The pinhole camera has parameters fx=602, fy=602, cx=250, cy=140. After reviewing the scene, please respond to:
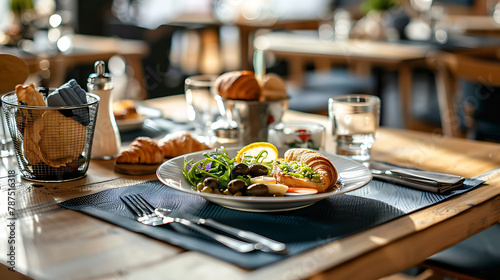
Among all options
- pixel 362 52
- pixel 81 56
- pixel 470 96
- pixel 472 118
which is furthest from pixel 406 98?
pixel 81 56

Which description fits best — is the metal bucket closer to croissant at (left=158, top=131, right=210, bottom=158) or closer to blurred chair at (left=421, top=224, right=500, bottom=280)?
croissant at (left=158, top=131, right=210, bottom=158)

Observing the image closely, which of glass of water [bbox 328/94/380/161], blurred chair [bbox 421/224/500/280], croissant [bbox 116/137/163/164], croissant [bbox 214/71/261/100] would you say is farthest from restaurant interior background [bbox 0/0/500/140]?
croissant [bbox 116/137/163/164]

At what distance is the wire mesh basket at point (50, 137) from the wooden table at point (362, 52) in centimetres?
217

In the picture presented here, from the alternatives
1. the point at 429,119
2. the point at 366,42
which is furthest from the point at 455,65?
the point at 366,42

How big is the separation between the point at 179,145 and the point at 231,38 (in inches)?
311

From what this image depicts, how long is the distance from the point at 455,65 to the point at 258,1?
5.86m

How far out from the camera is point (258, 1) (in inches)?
306

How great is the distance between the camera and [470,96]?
91.1 inches

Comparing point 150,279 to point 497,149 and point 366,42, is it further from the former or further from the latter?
point 366,42

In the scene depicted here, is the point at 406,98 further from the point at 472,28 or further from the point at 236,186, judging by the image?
the point at 236,186

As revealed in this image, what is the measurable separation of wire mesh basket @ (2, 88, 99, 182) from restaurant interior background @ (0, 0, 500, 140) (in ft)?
5.77

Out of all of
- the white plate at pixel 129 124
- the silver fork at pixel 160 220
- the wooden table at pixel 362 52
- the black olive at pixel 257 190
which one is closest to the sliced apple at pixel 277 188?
the black olive at pixel 257 190

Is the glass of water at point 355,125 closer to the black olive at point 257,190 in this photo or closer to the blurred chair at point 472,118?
the blurred chair at point 472,118

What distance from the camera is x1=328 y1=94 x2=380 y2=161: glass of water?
1.26 meters
